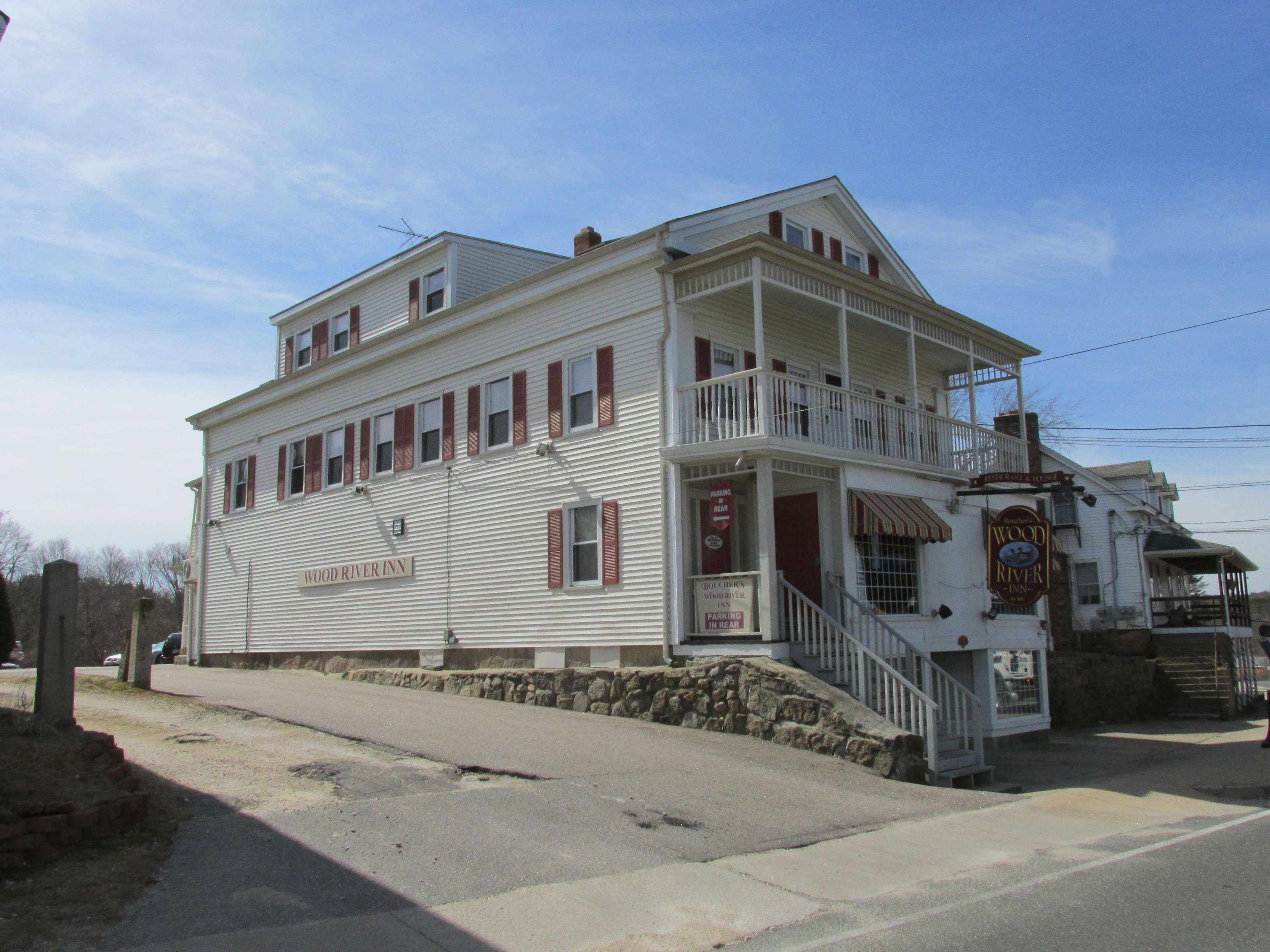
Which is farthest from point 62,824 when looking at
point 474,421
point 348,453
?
point 348,453

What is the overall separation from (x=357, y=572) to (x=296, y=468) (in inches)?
163

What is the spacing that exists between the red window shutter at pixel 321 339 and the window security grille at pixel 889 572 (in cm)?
1573

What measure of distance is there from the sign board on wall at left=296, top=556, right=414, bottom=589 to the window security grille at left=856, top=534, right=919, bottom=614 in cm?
937

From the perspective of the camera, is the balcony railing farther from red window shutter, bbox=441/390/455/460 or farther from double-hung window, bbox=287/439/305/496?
double-hung window, bbox=287/439/305/496

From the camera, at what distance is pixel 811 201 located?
19.6m

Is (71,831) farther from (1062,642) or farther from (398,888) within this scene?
(1062,642)

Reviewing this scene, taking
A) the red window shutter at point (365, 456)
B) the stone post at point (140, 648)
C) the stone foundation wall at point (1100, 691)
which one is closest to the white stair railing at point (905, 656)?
the stone foundation wall at point (1100, 691)

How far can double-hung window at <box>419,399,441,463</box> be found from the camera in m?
20.4

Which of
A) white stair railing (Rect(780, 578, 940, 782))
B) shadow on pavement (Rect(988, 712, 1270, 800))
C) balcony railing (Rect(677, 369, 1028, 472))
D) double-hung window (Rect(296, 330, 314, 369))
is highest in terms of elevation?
double-hung window (Rect(296, 330, 314, 369))

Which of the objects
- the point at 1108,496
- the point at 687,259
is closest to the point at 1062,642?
the point at 1108,496

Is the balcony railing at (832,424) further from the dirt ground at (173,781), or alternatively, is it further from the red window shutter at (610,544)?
the dirt ground at (173,781)

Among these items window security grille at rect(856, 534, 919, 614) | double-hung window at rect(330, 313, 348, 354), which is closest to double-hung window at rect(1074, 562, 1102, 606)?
window security grille at rect(856, 534, 919, 614)

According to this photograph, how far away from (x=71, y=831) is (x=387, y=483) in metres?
14.6

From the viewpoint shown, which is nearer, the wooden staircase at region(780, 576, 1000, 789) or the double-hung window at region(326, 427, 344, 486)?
the wooden staircase at region(780, 576, 1000, 789)
